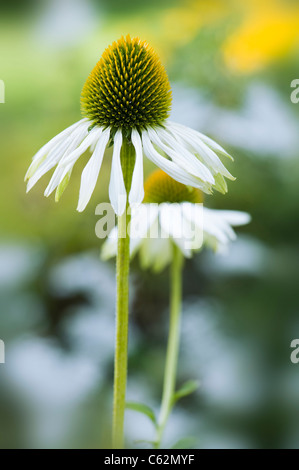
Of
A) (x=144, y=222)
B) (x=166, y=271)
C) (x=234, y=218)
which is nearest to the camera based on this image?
(x=144, y=222)

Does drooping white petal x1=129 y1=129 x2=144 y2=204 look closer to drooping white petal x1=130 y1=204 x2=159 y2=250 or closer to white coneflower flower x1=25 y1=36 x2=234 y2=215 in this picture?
white coneflower flower x1=25 y1=36 x2=234 y2=215

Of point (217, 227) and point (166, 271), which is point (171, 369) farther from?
point (166, 271)

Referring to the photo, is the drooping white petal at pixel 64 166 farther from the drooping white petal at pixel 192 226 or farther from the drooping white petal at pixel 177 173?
the drooping white petal at pixel 192 226

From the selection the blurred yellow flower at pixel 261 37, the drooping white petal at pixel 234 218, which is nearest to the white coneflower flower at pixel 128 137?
the drooping white petal at pixel 234 218

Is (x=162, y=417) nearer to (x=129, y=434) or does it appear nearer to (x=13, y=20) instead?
(x=129, y=434)

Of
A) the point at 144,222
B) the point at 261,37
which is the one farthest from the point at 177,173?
the point at 261,37

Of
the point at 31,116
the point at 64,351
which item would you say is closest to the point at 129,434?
the point at 64,351
